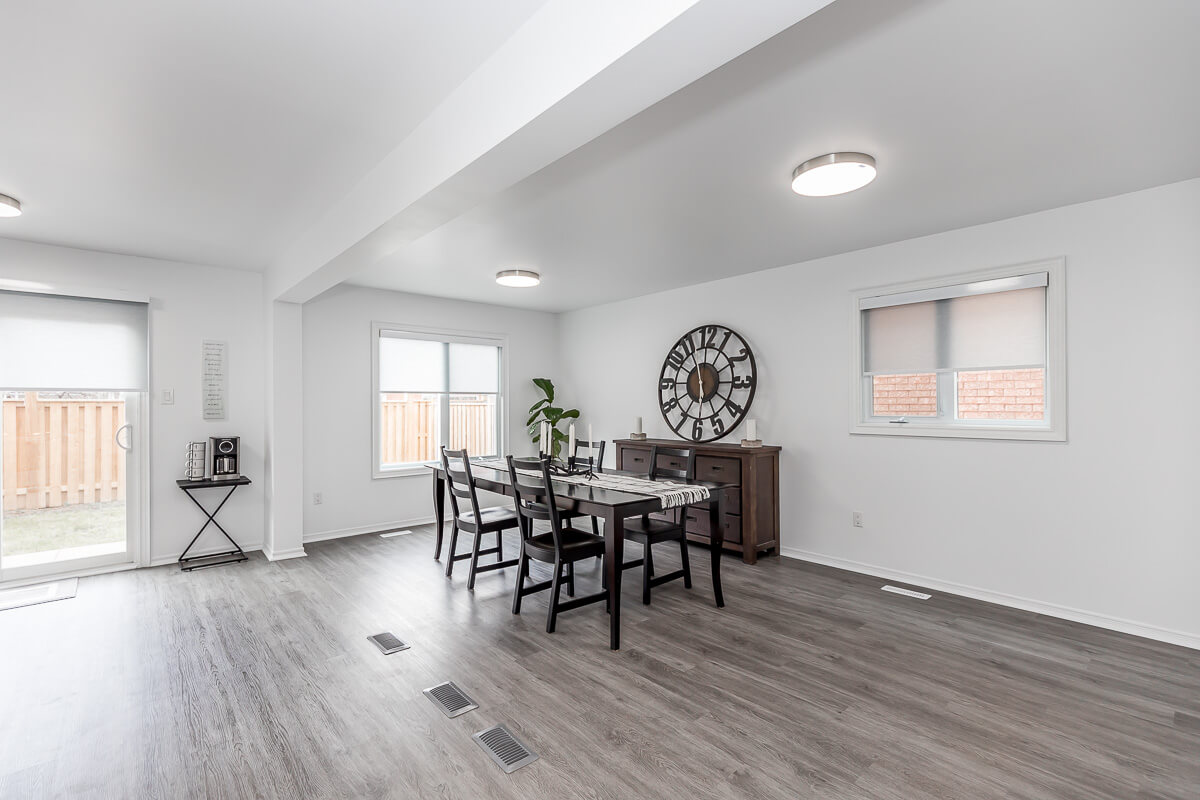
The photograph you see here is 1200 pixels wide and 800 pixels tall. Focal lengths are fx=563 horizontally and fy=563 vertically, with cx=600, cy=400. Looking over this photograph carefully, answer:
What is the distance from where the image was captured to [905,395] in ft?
13.9

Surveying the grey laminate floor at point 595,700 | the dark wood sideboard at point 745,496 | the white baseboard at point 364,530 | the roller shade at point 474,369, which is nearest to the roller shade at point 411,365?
the roller shade at point 474,369

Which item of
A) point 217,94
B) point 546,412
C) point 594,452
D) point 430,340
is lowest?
point 594,452

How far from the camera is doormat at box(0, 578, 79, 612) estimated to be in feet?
12.2

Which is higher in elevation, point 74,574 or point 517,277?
point 517,277

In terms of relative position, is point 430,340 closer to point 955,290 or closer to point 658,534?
point 658,534

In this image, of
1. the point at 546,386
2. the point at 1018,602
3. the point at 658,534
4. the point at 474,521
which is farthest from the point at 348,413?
the point at 1018,602

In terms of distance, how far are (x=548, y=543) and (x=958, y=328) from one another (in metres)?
3.18

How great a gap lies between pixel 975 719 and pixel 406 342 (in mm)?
5593

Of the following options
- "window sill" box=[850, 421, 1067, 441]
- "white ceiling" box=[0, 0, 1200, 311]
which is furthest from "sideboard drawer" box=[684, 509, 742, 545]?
"white ceiling" box=[0, 0, 1200, 311]

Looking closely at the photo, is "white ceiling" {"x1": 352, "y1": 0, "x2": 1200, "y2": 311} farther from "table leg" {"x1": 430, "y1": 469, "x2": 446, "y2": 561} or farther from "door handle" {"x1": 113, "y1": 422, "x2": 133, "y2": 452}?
"door handle" {"x1": 113, "y1": 422, "x2": 133, "y2": 452}

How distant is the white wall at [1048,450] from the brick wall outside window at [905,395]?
0.72 feet

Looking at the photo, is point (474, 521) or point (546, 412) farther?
point (546, 412)

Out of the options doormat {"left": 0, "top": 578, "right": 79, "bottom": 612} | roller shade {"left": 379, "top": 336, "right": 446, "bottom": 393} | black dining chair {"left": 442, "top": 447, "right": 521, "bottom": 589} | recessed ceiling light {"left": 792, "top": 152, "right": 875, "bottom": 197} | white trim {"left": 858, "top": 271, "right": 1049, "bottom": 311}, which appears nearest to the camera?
recessed ceiling light {"left": 792, "top": 152, "right": 875, "bottom": 197}

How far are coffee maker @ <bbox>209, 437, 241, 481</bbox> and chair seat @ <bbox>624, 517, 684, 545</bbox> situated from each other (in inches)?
137
